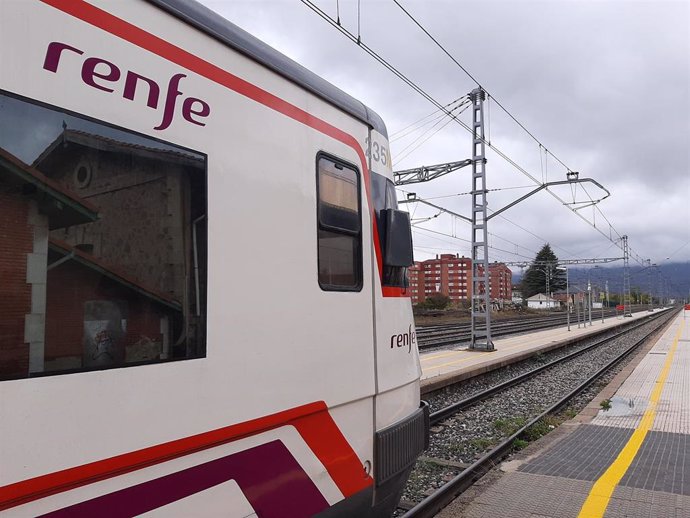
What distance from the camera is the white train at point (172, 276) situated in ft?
5.44

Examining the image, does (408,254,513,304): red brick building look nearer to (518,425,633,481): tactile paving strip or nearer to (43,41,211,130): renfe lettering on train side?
(518,425,633,481): tactile paving strip

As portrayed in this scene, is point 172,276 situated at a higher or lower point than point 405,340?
higher

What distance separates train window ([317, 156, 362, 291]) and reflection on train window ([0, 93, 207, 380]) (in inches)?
33.5

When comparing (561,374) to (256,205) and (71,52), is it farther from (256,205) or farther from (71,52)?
(71,52)

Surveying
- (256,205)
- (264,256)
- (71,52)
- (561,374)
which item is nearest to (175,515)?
(264,256)

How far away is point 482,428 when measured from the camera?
8086 mm

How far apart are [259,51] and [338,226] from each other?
3.37 ft

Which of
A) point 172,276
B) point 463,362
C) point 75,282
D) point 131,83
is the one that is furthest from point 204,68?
point 463,362

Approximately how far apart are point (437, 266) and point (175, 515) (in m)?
129

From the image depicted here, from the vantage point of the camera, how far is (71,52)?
1.76 meters

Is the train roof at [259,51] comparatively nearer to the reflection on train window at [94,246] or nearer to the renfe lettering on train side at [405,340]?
the reflection on train window at [94,246]

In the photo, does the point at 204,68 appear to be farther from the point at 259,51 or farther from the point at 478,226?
the point at 478,226

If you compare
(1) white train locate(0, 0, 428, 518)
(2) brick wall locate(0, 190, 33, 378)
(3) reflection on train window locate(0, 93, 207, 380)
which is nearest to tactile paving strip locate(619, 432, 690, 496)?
(1) white train locate(0, 0, 428, 518)

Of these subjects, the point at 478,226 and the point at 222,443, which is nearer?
the point at 222,443
